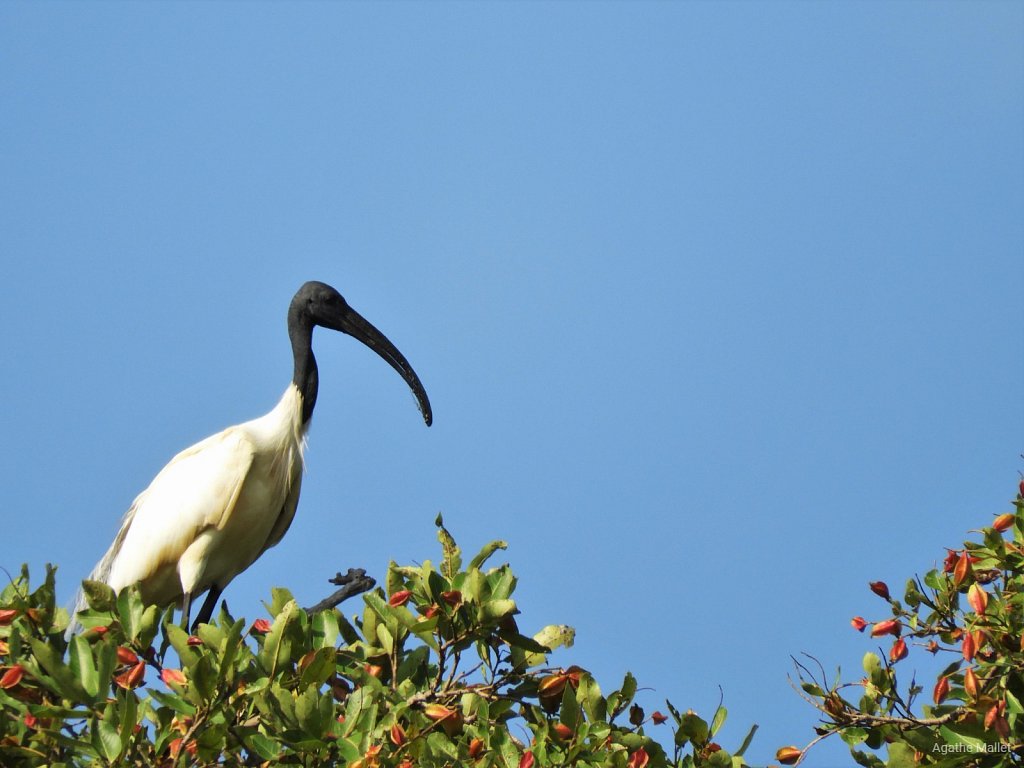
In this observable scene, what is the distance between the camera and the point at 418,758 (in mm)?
3877

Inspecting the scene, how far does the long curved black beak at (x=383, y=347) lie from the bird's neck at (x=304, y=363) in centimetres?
28

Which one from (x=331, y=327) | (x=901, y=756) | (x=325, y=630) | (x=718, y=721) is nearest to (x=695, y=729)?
(x=718, y=721)

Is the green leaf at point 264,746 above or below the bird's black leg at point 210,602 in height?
below

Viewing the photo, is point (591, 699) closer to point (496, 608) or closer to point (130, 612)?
point (496, 608)

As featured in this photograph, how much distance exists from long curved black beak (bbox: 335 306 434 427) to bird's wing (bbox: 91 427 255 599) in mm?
1389

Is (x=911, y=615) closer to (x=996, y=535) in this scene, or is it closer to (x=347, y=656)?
(x=996, y=535)

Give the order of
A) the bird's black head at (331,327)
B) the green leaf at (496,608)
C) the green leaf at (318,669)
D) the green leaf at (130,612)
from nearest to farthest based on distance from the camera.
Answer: the green leaf at (318,669)
the green leaf at (130,612)
the green leaf at (496,608)
the bird's black head at (331,327)

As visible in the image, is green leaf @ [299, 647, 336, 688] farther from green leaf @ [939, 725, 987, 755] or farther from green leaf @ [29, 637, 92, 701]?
green leaf @ [939, 725, 987, 755]

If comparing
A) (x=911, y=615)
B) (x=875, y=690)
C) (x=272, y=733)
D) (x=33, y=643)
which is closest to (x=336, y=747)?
(x=272, y=733)

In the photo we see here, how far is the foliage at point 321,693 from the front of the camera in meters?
3.70

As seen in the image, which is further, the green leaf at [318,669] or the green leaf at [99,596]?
the green leaf at [99,596]

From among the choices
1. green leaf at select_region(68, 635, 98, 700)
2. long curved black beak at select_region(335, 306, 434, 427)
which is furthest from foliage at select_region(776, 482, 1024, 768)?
long curved black beak at select_region(335, 306, 434, 427)

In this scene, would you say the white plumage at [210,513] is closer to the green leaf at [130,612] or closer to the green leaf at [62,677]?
the green leaf at [130,612]

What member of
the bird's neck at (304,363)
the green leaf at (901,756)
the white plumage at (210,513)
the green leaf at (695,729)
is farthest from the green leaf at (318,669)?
the bird's neck at (304,363)
